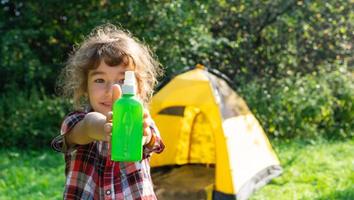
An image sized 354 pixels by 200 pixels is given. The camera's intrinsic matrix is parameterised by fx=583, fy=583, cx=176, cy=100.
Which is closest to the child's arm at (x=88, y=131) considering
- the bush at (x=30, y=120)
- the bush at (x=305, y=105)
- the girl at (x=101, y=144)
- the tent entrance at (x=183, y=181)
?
the girl at (x=101, y=144)

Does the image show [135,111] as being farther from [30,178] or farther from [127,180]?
[30,178]

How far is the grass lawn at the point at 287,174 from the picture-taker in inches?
165

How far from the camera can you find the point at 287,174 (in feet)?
15.5

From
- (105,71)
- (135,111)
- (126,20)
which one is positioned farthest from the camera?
(126,20)

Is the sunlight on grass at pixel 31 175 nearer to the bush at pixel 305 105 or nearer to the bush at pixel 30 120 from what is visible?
the bush at pixel 30 120

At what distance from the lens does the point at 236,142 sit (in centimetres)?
421

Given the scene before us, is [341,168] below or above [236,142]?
below

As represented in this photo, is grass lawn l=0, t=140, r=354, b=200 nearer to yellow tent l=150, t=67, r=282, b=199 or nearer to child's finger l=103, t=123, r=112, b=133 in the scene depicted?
yellow tent l=150, t=67, r=282, b=199

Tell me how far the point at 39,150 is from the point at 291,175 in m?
2.61

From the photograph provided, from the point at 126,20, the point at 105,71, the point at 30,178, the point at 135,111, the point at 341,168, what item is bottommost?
the point at 341,168

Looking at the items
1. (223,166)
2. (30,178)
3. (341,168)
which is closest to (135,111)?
(223,166)

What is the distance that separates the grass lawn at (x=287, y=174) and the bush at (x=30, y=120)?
0.22 meters

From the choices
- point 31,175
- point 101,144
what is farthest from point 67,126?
point 31,175

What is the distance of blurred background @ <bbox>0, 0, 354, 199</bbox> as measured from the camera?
237 inches
